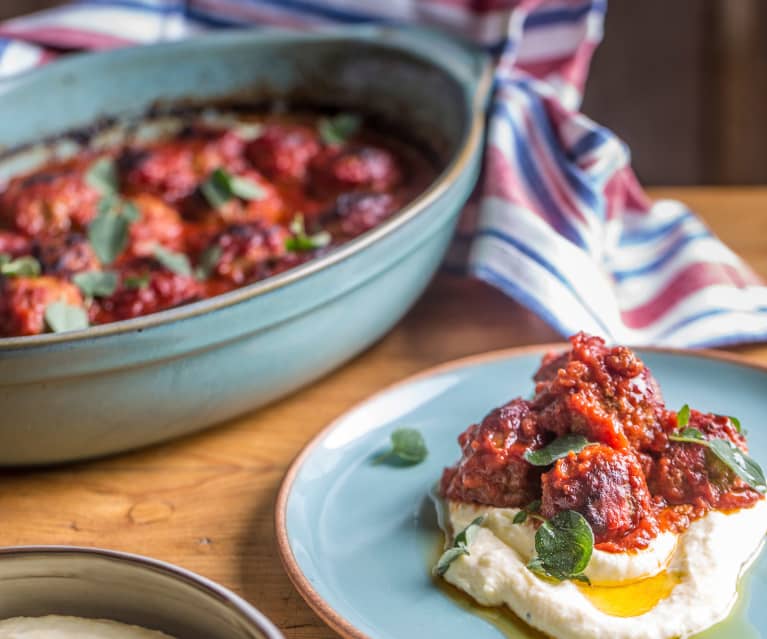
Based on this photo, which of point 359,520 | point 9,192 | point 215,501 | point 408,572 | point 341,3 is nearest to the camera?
point 408,572

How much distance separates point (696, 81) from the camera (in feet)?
13.8

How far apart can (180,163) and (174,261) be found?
48cm

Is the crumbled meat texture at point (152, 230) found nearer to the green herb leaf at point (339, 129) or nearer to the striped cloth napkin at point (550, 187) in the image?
the green herb leaf at point (339, 129)

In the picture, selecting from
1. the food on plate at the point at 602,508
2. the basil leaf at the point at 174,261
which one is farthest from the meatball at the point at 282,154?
the food on plate at the point at 602,508

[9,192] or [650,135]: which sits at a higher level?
[9,192]

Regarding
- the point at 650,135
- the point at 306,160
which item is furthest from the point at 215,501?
the point at 650,135

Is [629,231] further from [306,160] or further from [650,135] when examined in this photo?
[650,135]

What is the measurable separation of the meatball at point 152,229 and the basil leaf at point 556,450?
0.99 m

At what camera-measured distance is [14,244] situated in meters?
2.25

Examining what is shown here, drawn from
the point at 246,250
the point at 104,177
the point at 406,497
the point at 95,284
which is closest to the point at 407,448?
the point at 406,497

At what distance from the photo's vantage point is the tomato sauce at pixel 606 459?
1.48 meters

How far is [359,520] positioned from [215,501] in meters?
0.30

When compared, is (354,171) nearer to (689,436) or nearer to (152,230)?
(152,230)

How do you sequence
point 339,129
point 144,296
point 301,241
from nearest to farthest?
1. point 144,296
2. point 301,241
3. point 339,129
